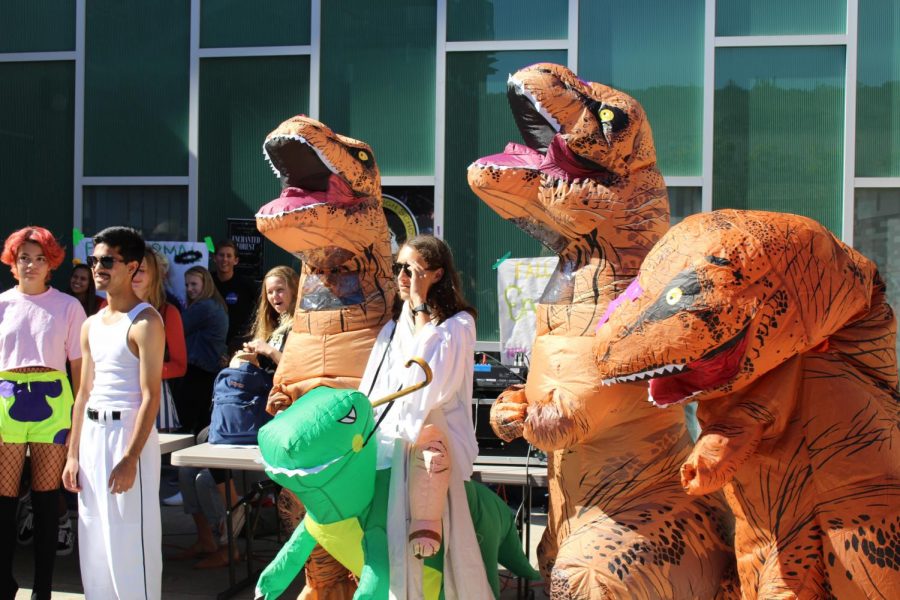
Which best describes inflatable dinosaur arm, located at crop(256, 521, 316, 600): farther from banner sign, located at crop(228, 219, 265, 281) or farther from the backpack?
banner sign, located at crop(228, 219, 265, 281)

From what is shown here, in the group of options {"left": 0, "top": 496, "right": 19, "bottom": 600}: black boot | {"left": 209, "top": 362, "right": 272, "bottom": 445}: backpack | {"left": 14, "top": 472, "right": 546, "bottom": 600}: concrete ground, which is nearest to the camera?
{"left": 0, "top": 496, "right": 19, "bottom": 600}: black boot

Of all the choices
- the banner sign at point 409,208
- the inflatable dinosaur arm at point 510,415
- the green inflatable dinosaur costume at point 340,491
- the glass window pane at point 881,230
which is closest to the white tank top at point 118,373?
the green inflatable dinosaur costume at point 340,491

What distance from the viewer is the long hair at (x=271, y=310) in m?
4.52

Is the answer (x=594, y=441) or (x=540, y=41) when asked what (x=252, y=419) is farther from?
(x=540, y=41)

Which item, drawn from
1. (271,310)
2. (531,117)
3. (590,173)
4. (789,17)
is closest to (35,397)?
(271,310)

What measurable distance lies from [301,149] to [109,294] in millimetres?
968

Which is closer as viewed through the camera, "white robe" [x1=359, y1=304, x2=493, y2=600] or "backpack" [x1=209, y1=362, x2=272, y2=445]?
"white robe" [x1=359, y1=304, x2=493, y2=600]

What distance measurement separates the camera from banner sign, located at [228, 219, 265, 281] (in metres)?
6.86

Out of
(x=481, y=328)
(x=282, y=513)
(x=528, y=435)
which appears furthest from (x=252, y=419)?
(x=481, y=328)

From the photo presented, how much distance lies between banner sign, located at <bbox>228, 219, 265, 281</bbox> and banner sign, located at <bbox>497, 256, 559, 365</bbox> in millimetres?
2005

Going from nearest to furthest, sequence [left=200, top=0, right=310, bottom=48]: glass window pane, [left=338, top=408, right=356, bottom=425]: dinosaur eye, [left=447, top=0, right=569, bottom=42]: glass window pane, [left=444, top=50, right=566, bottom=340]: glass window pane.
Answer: [left=338, top=408, right=356, bottom=425]: dinosaur eye < [left=447, top=0, right=569, bottom=42]: glass window pane < [left=444, top=50, right=566, bottom=340]: glass window pane < [left=200, top=0, right=310, bottom=48]: glass window pane

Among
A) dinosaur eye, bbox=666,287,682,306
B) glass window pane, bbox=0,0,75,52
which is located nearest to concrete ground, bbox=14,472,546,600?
dinosaur eye, bbox=666,287,682,306

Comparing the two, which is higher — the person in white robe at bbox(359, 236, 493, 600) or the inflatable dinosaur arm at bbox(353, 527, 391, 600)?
the person in white robe at bbox(359, 236, 493, 600)

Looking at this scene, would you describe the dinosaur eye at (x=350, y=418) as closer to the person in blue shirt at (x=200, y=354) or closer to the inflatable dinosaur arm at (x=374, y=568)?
the inflatable dinosaur arm at (x=374, y=568)
